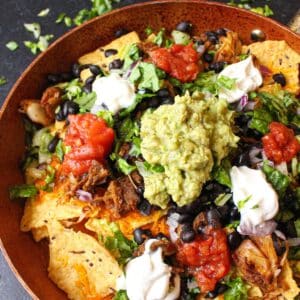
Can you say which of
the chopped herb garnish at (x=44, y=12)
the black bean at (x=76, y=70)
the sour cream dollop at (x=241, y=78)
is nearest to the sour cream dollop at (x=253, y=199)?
the sour cream dollop at (x=241, y=78)

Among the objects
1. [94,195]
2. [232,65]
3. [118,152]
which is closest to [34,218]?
[94,195]

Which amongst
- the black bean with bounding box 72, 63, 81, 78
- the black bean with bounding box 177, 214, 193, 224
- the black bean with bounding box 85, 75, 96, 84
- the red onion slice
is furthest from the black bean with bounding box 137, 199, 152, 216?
the black bean with bounding box 72, 63, 81, 78

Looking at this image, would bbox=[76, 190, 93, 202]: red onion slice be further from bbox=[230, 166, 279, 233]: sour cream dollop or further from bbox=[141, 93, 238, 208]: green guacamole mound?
bbox=[230, 166, 279, 233]: sour cream dollop

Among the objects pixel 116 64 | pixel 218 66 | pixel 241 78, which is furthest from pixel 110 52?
pixel 241 78

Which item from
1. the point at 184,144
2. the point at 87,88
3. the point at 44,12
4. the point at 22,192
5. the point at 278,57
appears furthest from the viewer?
the point at 44,12

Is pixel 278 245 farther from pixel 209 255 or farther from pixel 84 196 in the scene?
pixel 84 196

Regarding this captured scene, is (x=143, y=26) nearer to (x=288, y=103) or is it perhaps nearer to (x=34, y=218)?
(x=288, y=103)

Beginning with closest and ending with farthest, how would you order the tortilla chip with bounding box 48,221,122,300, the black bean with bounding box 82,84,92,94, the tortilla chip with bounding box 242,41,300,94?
1. the tortilla chip with bounding box 48,221,122,300
2. the black bean with bounding box 82,84,92,94
3. the tortilla chip with bounding box 242,41,300,94
